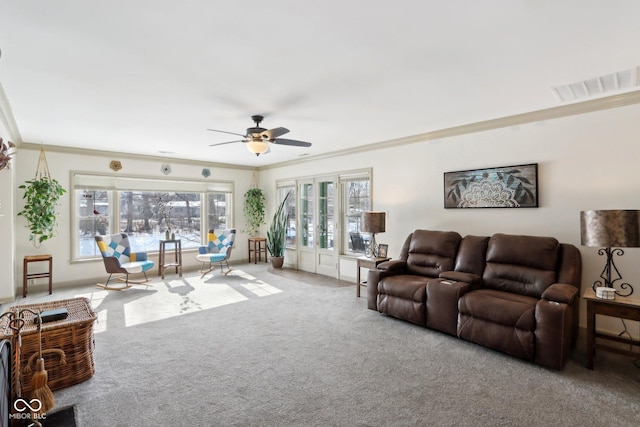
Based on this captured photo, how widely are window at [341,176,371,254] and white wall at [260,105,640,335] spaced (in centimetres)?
48

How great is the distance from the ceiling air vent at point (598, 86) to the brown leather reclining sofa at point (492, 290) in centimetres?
145

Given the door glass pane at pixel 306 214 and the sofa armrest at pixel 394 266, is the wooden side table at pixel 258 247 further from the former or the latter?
the sofa armrest at pixel 394 266

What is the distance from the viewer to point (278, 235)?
23.8 ft

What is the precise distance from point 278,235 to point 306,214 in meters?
0.89

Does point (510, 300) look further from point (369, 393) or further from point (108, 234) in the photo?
point (108, 234)

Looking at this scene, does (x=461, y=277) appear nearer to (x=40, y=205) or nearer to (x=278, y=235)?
(x=278, y=235)

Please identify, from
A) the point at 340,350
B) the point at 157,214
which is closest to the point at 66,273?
the point at 157,214

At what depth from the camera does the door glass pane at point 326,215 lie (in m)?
6.30

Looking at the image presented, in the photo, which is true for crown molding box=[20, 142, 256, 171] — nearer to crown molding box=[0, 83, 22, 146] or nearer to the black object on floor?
crown molding box=[0, 83, 22, 146]

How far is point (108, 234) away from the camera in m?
6.02

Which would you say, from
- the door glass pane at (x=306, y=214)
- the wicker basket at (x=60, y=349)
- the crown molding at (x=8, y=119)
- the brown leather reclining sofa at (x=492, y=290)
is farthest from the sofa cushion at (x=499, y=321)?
the crown molding at (x=8, y=119)

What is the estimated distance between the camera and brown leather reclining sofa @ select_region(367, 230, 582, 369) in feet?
9.03

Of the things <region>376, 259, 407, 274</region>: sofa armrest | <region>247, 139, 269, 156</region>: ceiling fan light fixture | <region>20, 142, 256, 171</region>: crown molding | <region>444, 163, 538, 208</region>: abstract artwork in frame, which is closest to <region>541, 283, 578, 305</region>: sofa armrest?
<region>444, 163, 538, 208</region>: abstract artwork in frame

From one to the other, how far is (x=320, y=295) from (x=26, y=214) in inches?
188
